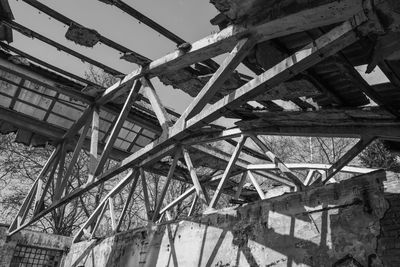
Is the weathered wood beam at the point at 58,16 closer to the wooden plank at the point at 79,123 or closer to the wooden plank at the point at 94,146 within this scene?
the wooden plank at the point at 94,146

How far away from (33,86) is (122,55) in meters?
3.01

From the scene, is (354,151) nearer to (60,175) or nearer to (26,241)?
(60,175)

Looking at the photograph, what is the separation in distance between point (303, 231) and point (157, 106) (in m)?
2.54

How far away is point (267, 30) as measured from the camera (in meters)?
3.15

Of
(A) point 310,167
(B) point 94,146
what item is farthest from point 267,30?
(A) point 310,167

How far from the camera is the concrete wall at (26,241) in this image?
930cm

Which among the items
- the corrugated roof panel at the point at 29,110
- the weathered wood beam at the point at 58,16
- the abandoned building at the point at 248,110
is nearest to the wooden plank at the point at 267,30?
the abandoned building at the point at 248,110

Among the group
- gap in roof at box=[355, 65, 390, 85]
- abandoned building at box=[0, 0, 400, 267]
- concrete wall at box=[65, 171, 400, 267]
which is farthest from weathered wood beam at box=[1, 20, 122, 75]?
gap in roof at box=[355, 65, 390, 85]

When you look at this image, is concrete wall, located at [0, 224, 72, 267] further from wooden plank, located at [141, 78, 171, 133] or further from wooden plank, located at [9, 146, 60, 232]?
wooden plank, located at [141, 78, 171, 133]

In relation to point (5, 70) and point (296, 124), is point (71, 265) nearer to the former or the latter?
point (5, 70)

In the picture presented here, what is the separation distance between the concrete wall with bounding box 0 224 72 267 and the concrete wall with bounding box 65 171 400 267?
18.7 feet

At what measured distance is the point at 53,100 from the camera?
7387mm

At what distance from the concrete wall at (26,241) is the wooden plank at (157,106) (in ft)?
23.2

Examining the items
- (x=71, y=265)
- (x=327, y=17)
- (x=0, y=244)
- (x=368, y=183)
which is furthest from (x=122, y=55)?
(x=0, y=244)
